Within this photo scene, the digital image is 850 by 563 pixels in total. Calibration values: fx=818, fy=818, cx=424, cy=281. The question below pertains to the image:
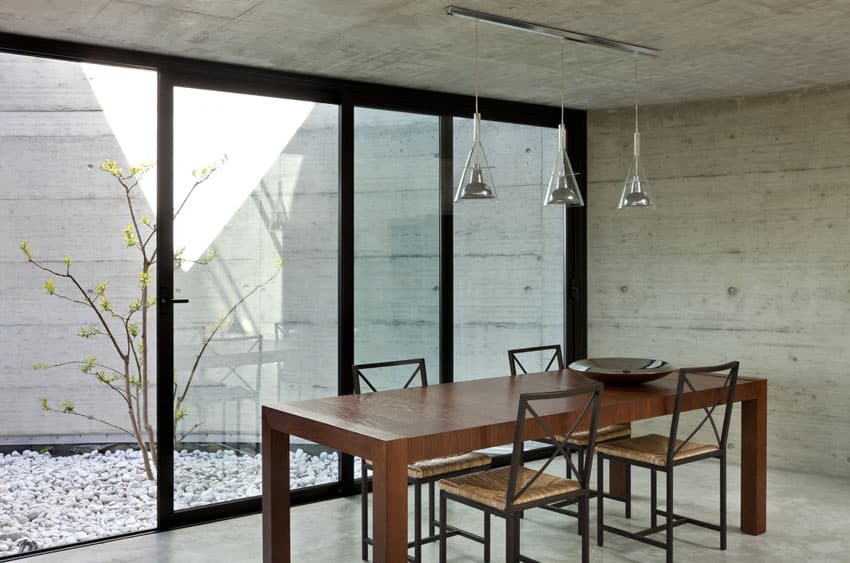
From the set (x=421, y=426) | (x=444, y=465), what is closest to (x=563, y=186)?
(x=421, y=426)

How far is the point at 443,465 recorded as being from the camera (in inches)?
142

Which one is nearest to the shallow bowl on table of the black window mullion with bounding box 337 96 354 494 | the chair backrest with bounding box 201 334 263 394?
the black window mullion with bounding box 337 96 354 494

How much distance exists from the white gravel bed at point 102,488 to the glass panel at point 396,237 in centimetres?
84

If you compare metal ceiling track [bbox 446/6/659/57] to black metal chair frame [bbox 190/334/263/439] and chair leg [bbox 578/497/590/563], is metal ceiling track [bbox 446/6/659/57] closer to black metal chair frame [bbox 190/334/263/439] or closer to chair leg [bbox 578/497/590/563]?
chair leg [bbox 578/497/590/563]

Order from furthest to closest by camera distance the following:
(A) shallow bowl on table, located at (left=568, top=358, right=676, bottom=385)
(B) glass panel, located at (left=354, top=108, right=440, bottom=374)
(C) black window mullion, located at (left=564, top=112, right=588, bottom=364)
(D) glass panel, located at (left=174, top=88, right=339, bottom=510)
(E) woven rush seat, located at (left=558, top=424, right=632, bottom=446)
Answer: (C) black window mullion, located at (left=564, top=112, right=588, bottom=364) → (B) glass panel, located at (left=354, top=108, right=440, bottom=374) → (D) glass panel, located at (left=174, top=88, right=339, bottom=510) → (E) woven rush seat, located at (left=558, top=424, right=632, bottom=446) → (A) shallow bowl on table, located at (left=568, top=358, right=676, bottom=385)

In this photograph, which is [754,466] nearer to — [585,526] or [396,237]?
[585,526]

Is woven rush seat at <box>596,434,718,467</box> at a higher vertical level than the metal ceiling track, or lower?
lower

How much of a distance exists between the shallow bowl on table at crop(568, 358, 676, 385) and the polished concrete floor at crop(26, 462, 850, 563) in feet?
2.53

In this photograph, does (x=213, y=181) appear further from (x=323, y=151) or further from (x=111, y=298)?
(x=111, y=298)

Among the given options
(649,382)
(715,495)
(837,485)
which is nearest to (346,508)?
(649,382)

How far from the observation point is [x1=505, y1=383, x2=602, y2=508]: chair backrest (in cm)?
296

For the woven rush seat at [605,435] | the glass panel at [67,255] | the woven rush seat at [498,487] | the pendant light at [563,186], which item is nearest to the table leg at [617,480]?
the woven rush seat at [605,435]

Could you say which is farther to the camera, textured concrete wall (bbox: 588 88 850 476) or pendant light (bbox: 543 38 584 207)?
textured concrete wall (bbox: 588 88 850 476)

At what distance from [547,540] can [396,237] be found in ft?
6.60
